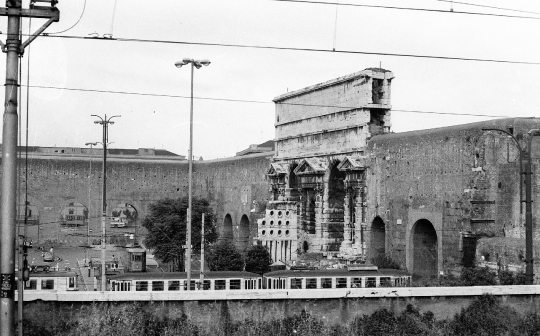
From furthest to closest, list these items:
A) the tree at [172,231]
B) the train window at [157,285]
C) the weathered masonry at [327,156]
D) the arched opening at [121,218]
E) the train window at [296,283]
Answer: the arched opening at [121,218] < the tree at [172,231] < the weathered masonry at [327,156] < the train window at [296,283] < the train window at [157,285]

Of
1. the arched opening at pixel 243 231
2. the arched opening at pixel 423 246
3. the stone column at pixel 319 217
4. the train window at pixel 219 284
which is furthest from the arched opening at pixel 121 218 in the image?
the train window at pixel 219 284

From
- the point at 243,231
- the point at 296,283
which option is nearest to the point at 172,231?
the point at 296,283

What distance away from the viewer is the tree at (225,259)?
34.0 metres

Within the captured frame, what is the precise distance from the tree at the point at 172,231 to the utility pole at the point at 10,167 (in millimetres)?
28501

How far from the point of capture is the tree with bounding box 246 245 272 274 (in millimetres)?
34719

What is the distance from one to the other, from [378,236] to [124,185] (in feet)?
92.2

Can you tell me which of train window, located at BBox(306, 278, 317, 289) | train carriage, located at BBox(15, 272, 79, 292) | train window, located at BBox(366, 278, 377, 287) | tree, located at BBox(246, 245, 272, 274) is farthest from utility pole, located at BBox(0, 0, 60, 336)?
tree, located at BBox(246, 245, 272, 274)

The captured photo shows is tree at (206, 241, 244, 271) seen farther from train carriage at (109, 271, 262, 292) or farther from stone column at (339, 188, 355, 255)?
train carriage at (109, 271, 262, 292)

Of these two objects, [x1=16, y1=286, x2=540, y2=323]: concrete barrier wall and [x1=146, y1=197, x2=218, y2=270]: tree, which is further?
[x1=146, y1=197, x2=218, y2=270]: tree

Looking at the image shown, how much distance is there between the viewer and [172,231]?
38.9 meters

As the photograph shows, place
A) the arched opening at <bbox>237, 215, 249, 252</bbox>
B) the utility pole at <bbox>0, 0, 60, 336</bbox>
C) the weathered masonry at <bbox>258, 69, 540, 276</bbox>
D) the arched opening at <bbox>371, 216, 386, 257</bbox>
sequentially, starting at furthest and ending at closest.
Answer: the arched opening at <bbox>237, 215, 249, 252</bbox> → the arched opening at <bbox>371, 216, 386, 257</bbox> → the weathered masonry at <bbox>258, 69, 540, 276</bbox> → the utility pole at <bbox>0, 0, 60, 336</bbox>

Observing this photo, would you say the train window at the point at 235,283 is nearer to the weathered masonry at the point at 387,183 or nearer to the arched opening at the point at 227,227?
the weathered masonry at the point at 387,183

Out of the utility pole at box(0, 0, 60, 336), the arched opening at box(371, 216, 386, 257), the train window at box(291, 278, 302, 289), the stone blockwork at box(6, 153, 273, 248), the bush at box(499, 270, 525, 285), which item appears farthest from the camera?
the stone blockwork at box(6, 153, 273, 248)

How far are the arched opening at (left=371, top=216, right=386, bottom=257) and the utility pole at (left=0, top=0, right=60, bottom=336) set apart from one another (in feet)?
89.7
